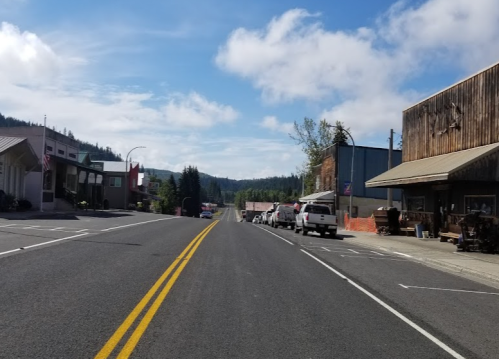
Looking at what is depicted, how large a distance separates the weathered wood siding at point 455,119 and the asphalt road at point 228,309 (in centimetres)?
1080

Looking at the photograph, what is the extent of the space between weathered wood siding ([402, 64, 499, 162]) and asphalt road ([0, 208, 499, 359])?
35.4ft

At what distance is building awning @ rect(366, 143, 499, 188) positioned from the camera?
20.4 metres

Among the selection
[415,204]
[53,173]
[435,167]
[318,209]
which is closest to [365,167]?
[415,204]

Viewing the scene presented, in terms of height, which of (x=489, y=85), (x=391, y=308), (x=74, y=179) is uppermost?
(x=489, y=85)

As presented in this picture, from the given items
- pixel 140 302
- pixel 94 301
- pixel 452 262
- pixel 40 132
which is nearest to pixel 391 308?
pixel 140 302

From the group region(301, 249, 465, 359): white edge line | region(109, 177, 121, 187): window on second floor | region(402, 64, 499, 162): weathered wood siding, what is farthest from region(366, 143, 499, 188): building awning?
region(109, 177, 121, 187): window on second floor

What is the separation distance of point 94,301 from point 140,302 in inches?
28.4

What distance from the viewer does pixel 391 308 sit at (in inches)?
344

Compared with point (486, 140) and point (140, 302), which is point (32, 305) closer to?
point (140, 302)

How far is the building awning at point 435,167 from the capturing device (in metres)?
20.4

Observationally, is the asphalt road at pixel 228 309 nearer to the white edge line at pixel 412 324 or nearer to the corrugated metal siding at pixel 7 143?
the white edge line at pixel 412 324

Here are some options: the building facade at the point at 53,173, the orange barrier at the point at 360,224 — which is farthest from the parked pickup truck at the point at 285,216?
the building facade at the point at 53,173

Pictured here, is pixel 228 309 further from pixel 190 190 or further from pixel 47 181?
pixel 190 190

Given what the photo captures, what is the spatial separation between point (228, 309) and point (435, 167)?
17.9m
